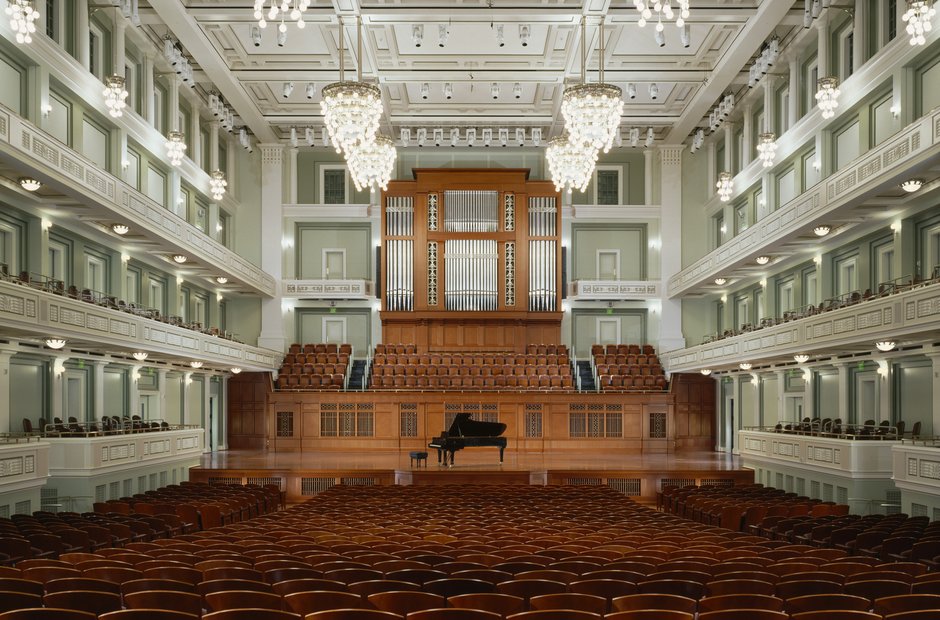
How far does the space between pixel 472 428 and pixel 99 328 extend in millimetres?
8051

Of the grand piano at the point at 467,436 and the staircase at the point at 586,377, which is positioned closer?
the grand piano at the point at 467,436

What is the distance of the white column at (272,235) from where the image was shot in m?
29.3

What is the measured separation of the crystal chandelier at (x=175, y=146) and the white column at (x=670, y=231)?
15.5 metres

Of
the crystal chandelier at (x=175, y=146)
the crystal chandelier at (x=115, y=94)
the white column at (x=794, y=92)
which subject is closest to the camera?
the crystal chandelier at (x=115, y=94)

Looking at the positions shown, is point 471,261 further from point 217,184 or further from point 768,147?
point 768,147

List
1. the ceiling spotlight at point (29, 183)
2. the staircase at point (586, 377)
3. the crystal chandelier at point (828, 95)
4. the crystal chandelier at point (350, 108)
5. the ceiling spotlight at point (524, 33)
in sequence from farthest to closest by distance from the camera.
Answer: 1. the staircase at point (586, 377)
2. the ceiling spotlight at point (524, 33)
3. the crystal chandelier at point (828, 95)
4. the ceiling spotlight at point (29, 183)
5. the crystal chandelier at point (350, 108)

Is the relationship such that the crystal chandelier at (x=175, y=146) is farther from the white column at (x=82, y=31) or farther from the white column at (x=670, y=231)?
the white column at (x=670, y=231)

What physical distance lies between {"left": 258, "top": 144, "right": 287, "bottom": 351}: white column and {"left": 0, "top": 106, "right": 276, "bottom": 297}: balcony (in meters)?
3.20

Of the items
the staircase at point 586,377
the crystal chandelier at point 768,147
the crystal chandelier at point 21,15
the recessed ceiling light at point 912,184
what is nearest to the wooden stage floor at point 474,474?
the staircase at point 586,377

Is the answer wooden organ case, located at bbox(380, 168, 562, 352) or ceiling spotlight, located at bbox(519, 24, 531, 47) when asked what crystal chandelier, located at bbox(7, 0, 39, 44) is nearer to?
ceiling spotlight, located at bbox(519, 24, 531, 47)

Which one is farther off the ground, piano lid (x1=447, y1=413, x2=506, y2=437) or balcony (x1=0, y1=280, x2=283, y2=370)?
balcony (x1=0, y1=280, x2=283, y2=370)

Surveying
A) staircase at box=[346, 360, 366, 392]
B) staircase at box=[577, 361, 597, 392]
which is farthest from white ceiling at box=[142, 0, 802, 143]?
staircase at box=[577, 361, 597, 392]

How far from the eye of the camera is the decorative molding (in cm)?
2933

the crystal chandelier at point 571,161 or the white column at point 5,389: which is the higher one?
the crystal chandelier at point 571,161
